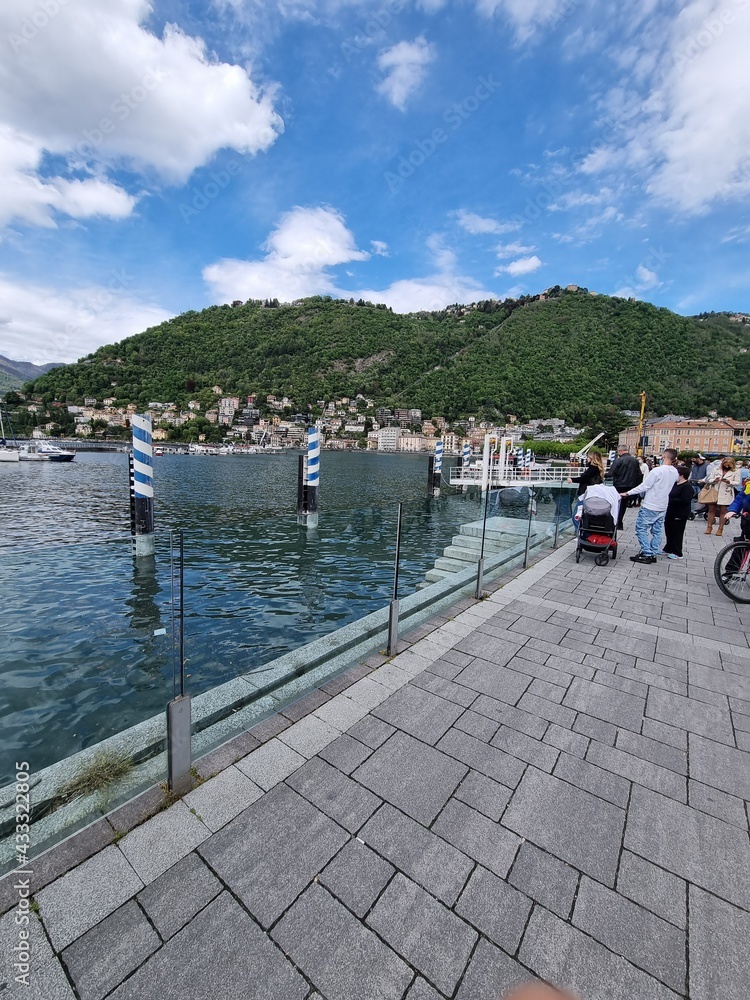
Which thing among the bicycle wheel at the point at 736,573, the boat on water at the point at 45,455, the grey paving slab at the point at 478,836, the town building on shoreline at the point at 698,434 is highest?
the town building on shoreline at the point at 698,434

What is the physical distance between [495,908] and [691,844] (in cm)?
105

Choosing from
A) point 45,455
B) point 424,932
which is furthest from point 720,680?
point 45,455

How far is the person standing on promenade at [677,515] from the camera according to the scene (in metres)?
7.23

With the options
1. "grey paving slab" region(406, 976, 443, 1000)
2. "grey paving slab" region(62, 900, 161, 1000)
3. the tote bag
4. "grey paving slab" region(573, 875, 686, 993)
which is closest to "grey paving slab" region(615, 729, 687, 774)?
"grey paving slab" region(573, 875, 686, 993)

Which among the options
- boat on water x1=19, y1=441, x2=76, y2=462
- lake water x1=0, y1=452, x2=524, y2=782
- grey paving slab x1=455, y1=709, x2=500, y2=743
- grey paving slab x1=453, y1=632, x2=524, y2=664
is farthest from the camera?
boat on water x1=19, y1=441, x2=76, y2=462

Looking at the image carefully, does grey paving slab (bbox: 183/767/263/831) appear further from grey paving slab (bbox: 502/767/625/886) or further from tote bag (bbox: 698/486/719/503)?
tote bag (bbox: 698/486/719/503)

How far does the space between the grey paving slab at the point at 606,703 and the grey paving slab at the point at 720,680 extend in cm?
70

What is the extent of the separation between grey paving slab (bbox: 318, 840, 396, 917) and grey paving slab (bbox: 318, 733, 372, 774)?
0.48m

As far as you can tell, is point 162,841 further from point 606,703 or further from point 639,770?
point 606,703

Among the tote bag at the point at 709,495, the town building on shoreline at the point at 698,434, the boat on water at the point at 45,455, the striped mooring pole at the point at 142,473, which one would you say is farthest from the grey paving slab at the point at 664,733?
the town building on shoreline at the point at 698,434

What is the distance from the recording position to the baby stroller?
261 inches

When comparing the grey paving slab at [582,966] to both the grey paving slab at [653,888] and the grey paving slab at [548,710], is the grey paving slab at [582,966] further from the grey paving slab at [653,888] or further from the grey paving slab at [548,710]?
the grey paving slab at [548,710]

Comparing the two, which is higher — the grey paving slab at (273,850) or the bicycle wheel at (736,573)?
the bicycle wheel at (736,573)

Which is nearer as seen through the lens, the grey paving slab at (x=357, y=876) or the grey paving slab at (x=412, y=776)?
the grey paving slab at (x=357, y=876)
